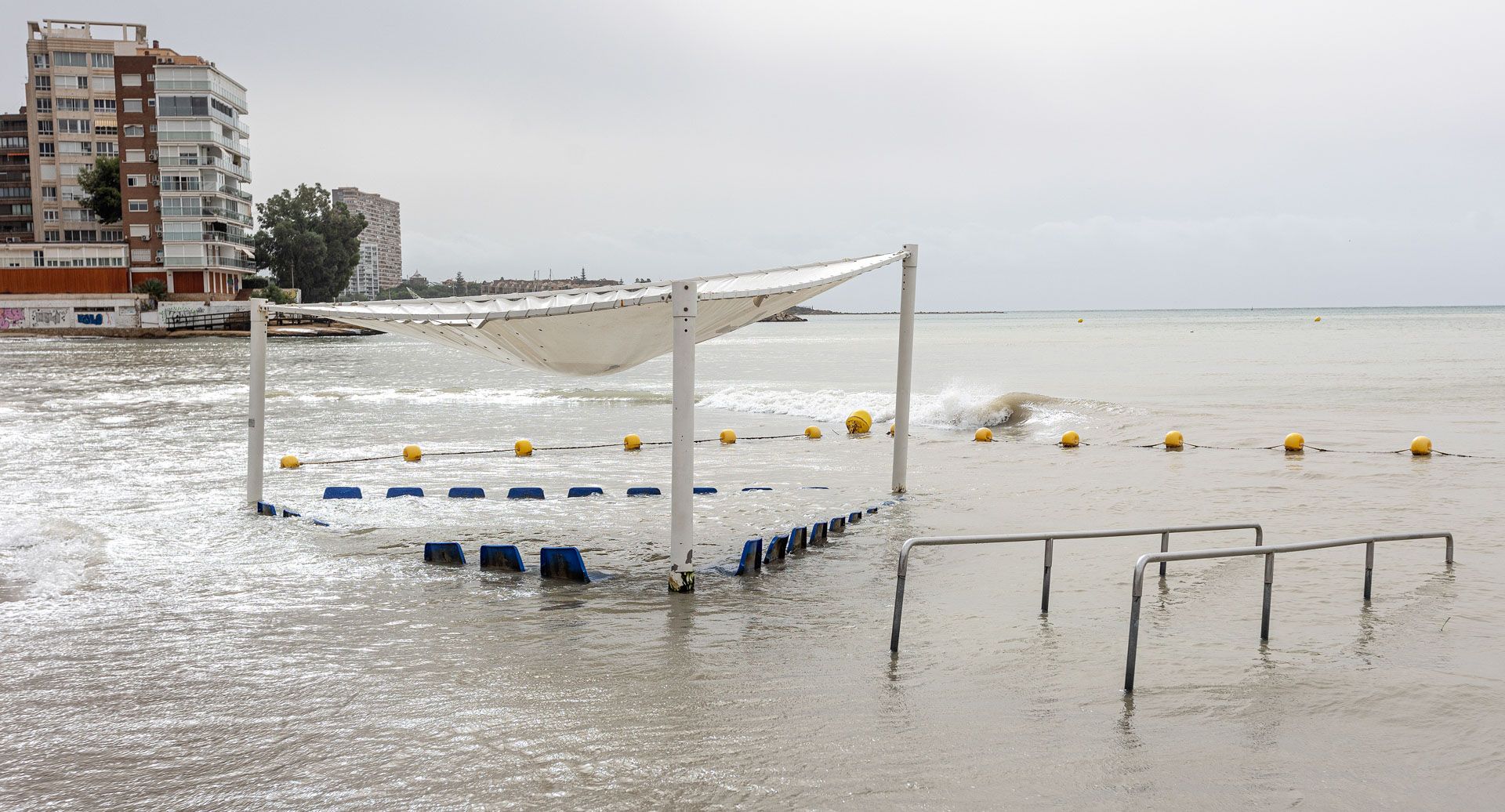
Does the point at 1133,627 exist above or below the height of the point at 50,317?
above

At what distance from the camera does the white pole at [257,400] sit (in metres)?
10.6

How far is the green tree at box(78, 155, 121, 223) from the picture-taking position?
96.8m

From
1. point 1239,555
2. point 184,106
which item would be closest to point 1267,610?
point 1239,555

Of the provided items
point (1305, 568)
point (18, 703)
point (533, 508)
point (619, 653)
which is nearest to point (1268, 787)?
point (619, 653)

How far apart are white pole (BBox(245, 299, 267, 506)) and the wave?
15118mm

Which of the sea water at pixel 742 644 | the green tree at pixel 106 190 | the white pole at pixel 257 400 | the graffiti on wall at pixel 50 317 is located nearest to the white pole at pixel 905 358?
the sea water at pixel 742 644

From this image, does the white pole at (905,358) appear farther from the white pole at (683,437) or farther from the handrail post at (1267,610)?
the handrail post at (1267,610)

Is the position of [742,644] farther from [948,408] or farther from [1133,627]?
[948,408]

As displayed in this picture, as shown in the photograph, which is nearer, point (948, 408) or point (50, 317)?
point (948, 408)

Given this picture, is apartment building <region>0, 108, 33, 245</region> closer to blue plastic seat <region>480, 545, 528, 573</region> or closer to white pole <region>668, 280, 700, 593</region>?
blue plastic seat <region>480, 545, 528, 573</region>

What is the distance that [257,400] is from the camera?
1098 centimetres

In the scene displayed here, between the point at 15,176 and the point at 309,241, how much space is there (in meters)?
52.7

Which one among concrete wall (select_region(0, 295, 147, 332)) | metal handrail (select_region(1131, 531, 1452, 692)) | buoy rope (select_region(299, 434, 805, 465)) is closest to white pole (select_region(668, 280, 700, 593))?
metal handrail (select_region(1131, 531, 1452, 692))

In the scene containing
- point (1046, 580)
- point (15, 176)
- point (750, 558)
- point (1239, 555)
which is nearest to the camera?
point (1239, 555)
